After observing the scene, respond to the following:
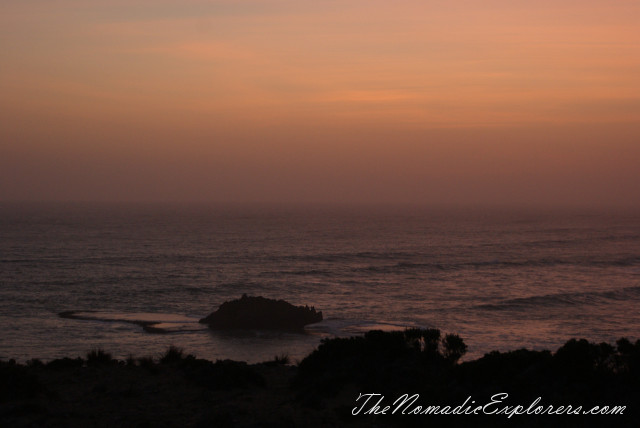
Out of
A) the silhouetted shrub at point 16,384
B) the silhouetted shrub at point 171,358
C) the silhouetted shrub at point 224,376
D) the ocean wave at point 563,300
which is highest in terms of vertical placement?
the silhouetted shrub at point 16,384

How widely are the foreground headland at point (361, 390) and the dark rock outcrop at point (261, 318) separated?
108ft

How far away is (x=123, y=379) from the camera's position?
62.6 feet

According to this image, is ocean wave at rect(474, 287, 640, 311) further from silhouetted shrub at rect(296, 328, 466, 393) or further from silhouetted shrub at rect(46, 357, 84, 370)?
silhouetted shrub at rect(46, 357, 84, 370)

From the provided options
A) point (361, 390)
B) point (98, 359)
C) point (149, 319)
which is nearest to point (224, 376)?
point (361, 390)

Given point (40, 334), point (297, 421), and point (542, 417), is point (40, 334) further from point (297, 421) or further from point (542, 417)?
point (542, 417)

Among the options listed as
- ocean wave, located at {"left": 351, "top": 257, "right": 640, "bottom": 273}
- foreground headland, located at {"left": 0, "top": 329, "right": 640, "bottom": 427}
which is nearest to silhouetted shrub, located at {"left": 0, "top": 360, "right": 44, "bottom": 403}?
foreground headland, located at {"left": 0, "top": 329, "right": 640, "bottom": 427}

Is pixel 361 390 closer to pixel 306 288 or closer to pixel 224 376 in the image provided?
pixel 224 376

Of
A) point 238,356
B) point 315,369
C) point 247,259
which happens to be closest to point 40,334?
A: point 238,356

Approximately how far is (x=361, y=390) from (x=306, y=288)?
60.7m

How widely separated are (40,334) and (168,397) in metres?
37.7

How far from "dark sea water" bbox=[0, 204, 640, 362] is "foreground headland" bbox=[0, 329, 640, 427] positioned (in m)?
24.4

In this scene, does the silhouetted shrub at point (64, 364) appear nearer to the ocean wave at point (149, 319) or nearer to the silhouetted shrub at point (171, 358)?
the silhouetted shrub at point (171, 358)

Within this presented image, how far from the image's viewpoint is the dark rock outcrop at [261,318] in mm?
52812

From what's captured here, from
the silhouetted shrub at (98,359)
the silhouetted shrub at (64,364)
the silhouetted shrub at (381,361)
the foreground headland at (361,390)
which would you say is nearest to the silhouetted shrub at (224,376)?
the foreground headland at (361,390)
